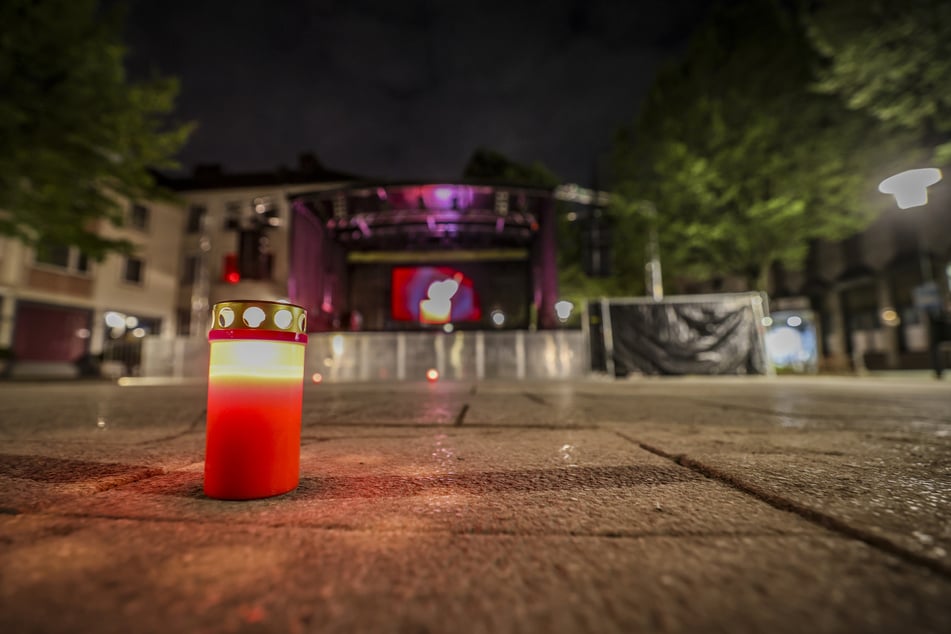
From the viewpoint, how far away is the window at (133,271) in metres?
14.9

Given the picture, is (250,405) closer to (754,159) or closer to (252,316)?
(252,316)

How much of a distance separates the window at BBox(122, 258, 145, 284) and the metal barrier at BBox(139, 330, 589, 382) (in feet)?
39.7

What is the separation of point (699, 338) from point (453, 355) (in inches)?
173

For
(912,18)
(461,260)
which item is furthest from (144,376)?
(912,18)

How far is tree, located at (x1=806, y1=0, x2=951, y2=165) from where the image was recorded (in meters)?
5.81

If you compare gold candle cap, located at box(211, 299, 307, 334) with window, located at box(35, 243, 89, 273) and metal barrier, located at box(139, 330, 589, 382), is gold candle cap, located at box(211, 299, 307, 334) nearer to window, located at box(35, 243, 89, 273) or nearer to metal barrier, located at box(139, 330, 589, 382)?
metal barrier, located at box(139, 330, 589, 382)

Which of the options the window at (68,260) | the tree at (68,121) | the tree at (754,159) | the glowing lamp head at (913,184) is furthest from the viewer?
the window at (68,260)

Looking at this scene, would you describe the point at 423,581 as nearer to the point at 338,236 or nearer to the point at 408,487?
the point at 408,487

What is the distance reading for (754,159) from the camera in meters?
9.80

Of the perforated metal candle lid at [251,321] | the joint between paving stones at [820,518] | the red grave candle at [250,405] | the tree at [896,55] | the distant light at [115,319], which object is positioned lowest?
the joint between paving stones at [820,518]

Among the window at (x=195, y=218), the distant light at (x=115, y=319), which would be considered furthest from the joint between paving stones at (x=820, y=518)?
the window at (x=195, y=218)

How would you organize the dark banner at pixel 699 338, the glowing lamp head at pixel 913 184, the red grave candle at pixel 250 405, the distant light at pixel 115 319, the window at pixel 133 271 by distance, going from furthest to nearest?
the window at pixel 133 271 → the distant light at pixel 115 319 → the dark banner at pixel 699 338 → the glowing lamp head at pixel 913 184 → the red grave candle at pixel 250 405

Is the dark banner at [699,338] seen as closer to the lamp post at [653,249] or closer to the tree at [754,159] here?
the lamp post at [653,249]

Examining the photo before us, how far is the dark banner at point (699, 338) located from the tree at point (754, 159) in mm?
3557
